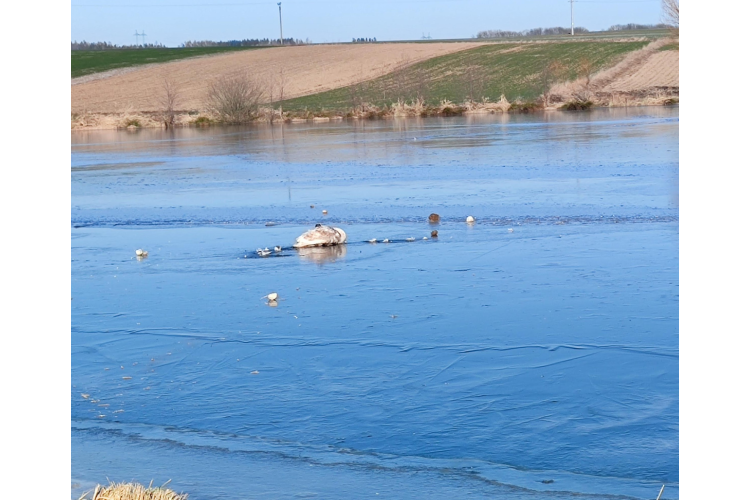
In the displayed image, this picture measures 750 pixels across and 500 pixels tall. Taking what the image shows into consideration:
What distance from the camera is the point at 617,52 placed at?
2616 inches

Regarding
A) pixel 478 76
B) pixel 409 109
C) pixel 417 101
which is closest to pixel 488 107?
pixel 417 101

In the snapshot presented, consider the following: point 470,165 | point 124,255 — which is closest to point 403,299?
point 124,255

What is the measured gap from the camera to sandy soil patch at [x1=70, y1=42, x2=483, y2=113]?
61.9 meters

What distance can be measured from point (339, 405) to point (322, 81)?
62.3 meters

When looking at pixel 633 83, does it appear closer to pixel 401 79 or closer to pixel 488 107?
pixel 488 107

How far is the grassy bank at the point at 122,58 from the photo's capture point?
7919cm

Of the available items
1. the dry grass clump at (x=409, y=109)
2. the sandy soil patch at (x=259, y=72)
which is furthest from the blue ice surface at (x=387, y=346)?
the sandy soil patch at (x=259, y=72)

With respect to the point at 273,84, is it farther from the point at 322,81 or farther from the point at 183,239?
the point at 183,239

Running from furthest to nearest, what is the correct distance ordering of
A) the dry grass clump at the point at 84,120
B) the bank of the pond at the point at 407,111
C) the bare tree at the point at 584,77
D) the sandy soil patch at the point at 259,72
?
1. the sandy soil patch at the point at 259,72
2. the dry grass clump at the point at 84,120
3. the bare tree at the point at 584,77
4. the bank of the pond at the point at 407,111

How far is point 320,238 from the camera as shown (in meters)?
11.5

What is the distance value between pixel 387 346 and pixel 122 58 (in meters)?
83.8

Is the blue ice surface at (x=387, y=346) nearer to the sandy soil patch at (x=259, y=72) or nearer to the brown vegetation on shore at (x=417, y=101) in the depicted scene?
the brown vegetation on shore at (x=417, y=101)

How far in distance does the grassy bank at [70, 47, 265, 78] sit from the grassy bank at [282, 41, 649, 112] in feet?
82.9

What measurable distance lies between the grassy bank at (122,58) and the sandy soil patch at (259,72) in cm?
310
